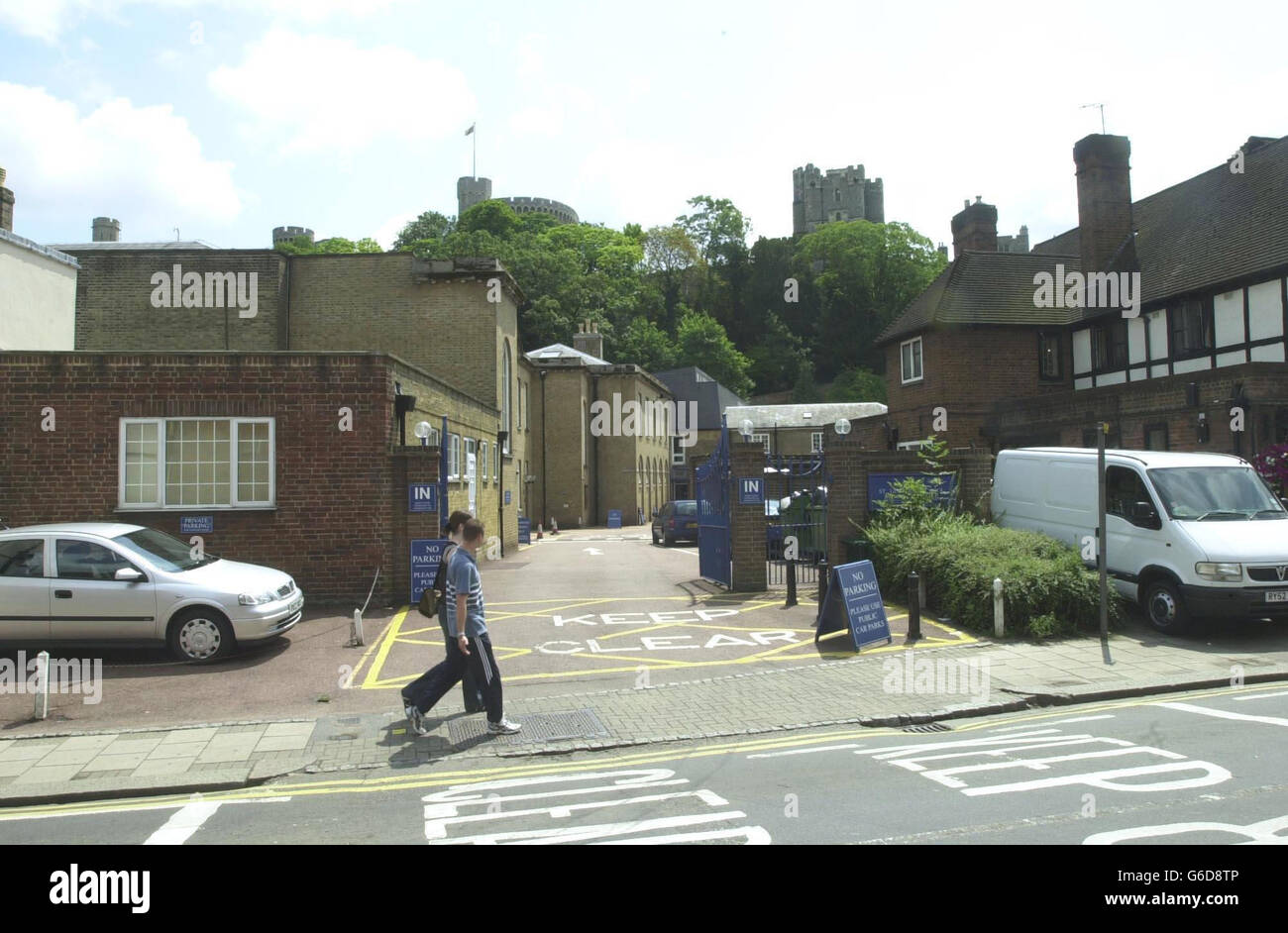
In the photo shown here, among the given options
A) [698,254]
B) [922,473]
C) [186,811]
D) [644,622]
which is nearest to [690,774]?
[186,811]

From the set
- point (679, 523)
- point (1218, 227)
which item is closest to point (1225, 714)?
point (679, 523)

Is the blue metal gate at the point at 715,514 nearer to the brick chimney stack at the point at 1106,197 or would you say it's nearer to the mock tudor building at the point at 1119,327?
the mock tudor building at the point at 1119,327

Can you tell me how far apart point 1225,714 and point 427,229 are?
88243 millimetres

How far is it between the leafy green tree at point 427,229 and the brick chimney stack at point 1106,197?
64.1 meters

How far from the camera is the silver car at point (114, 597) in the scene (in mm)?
10305

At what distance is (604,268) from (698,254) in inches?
531

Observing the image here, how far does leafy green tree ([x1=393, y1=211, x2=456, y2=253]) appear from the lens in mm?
85006

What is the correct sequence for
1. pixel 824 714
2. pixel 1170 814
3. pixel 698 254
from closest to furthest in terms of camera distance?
1. pixel 1170 814
2. pixel 824 714
3. pixel 698 254

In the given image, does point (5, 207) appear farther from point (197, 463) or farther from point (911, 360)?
point (911, 360)

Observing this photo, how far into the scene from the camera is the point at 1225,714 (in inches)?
311

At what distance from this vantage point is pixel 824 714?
27.3 ft
